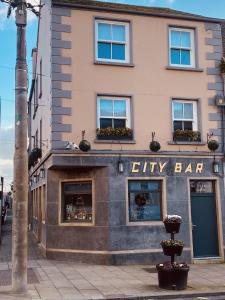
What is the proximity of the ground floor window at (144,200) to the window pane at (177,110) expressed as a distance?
8.31ft

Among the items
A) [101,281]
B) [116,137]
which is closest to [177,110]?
[116,137]

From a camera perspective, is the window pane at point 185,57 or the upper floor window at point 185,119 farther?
the window pane at point 185,57

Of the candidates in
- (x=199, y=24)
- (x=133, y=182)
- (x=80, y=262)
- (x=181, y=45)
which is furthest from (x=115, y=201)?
(x=199, y=24)

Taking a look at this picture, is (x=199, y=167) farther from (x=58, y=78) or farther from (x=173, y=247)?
(x=58, y=78)

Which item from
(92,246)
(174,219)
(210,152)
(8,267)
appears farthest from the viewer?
(210,152)

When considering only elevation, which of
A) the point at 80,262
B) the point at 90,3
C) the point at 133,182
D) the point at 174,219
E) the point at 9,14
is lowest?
the point at 80,262

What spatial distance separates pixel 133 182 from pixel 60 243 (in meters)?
3.37

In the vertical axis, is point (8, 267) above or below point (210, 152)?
below

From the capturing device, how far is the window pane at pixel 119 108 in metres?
15.6

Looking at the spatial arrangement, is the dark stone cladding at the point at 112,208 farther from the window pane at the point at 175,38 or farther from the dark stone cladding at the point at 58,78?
the window pane at the point at 175,38

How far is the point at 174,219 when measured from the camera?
36.7ft

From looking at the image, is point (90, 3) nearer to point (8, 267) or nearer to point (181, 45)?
point (181, 45)

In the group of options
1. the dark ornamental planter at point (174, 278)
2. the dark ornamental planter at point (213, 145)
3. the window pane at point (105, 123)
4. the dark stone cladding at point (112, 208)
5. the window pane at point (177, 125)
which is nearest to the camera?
the dark ornamental planter at point (174, 278)

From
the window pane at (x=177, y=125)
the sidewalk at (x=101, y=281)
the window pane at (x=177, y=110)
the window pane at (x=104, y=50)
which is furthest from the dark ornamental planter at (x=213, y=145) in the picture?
the window pane at (x=104, y=50)
